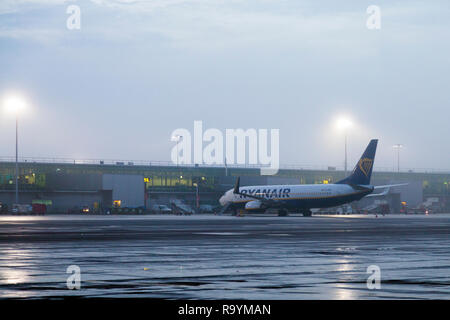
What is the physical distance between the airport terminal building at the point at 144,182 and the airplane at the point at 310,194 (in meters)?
33.7

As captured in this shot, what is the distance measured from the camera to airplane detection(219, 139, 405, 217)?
95.6m

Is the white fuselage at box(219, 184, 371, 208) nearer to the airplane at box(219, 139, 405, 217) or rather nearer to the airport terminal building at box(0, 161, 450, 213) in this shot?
the airplane at box(219, 139, 405, 217)

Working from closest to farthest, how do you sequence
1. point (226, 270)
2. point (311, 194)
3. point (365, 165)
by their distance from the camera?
1. point (226, 270)
2. point (365, 165)
3. point (311, 194)

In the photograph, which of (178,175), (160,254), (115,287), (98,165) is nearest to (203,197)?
(178,175)

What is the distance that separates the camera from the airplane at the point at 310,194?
314ft

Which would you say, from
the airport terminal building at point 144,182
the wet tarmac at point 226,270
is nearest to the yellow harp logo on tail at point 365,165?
the airport terminal building at point 144,182

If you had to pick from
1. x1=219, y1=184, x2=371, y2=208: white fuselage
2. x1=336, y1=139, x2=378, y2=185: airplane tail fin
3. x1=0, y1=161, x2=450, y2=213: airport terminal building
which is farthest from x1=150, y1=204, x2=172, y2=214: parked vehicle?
x1=336, y1=139, x2=378, y2=185: airplane tail fin

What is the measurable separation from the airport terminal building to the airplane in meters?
33.7

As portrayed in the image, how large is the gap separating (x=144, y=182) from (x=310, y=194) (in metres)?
51.3

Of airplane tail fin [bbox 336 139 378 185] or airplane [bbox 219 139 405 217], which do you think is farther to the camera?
airplane [bbox 219 139 405 217]

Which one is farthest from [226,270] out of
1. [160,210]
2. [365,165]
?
[160,210]

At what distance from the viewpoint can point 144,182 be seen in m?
142

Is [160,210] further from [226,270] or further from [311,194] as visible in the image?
[226,270]
